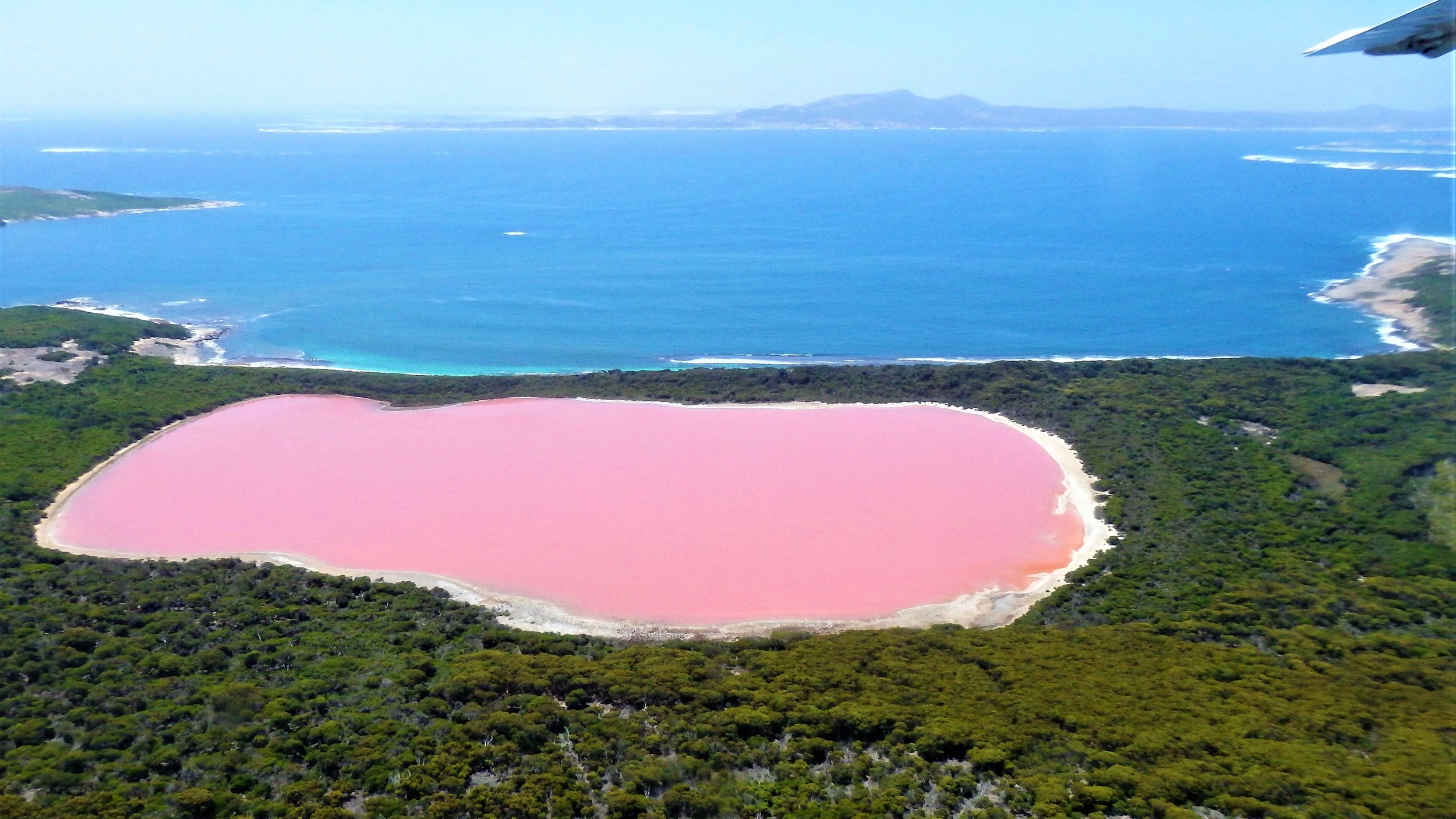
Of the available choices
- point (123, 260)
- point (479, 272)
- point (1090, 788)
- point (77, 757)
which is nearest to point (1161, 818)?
point (1090, 788)

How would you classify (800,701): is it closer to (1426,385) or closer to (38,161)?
(1426,385)

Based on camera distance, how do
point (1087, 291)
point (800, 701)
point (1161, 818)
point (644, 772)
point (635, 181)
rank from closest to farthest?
point (1161, 818) → point (644, 772) → point (800, 701) → point (1087, 291) → point (635, 181)

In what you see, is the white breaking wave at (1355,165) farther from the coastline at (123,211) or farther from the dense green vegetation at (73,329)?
the dense green vegetation at (73,329)

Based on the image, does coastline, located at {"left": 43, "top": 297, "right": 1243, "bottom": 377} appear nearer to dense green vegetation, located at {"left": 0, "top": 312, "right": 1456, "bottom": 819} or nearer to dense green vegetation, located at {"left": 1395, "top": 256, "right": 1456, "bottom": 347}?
dense green vegetation, located at {"left": 1395, "top": 256, "right": 1456, "bottom": 347}

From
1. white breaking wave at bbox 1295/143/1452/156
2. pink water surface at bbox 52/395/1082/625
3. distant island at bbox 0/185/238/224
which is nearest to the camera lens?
pink water surface at bbox 52/395/1082/625

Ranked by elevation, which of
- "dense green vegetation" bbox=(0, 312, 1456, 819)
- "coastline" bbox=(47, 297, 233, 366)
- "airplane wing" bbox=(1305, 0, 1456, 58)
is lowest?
"dense green vegetation" bbox=(0, 312, 1456, 819)

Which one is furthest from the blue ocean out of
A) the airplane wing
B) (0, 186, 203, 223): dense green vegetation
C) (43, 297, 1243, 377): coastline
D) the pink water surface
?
the airplane wing
